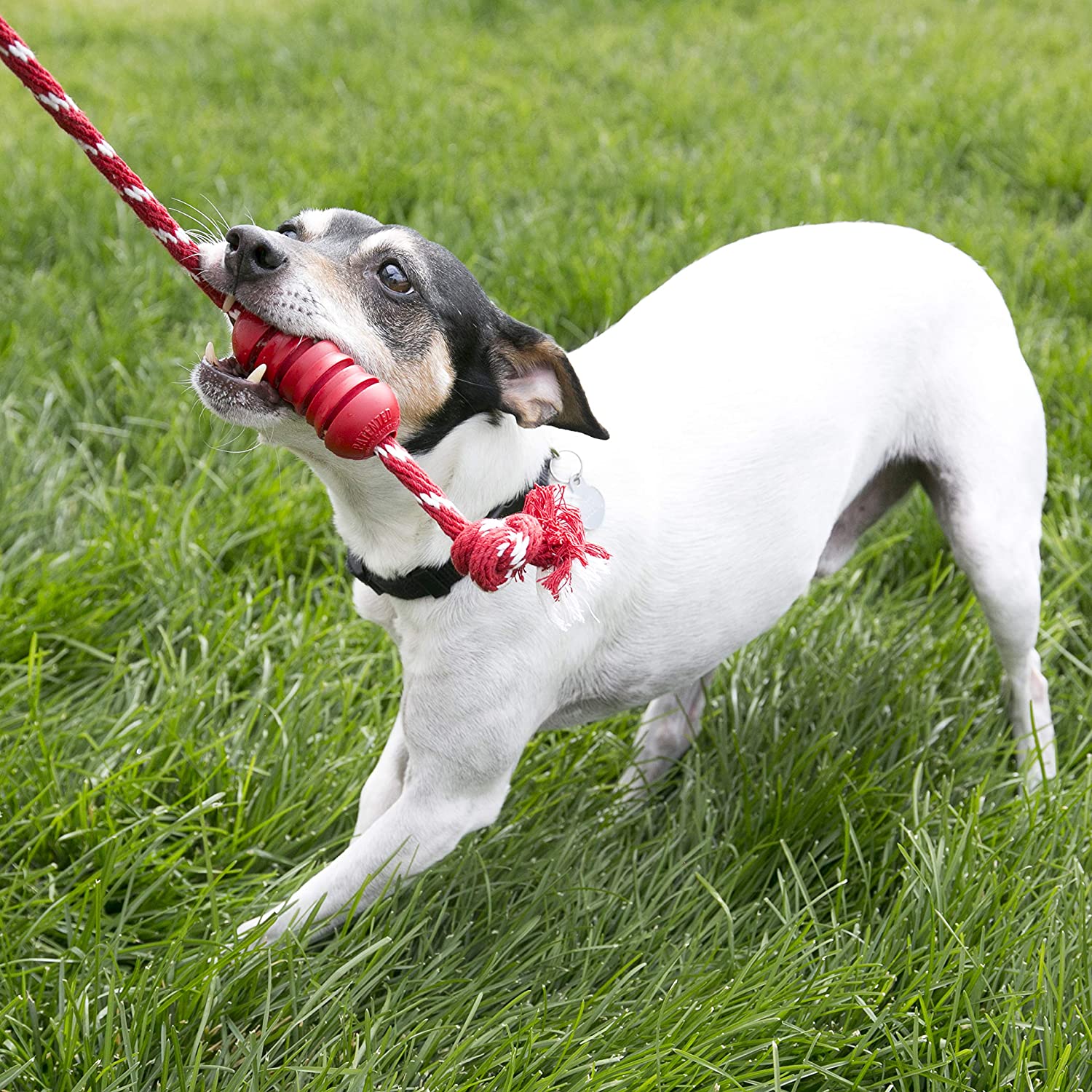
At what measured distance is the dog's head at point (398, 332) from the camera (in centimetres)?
216

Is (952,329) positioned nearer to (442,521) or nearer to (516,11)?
(442,521)

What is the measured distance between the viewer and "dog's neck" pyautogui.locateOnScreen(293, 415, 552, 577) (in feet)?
7.55

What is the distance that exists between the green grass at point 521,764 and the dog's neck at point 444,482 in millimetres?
355

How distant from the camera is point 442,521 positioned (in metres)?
1.97

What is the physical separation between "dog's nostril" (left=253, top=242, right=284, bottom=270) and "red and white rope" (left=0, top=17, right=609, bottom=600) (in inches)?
6.5

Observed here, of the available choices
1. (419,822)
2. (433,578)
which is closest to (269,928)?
(419,822)

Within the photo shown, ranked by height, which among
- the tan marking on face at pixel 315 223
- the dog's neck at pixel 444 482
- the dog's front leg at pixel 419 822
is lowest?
the dog's front leg at pixel 419 822

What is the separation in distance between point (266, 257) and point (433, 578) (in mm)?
632

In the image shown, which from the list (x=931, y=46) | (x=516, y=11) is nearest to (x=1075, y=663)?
(x=931, y=46)

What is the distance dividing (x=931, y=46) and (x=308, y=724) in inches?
236

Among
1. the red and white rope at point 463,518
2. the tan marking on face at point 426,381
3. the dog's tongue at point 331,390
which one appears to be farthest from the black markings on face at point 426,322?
the red and white rope at point 463,518

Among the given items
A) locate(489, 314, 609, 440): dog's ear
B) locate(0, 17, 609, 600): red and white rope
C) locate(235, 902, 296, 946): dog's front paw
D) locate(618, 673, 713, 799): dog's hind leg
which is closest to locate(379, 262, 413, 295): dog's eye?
locate(489, 314, 609, 440): dog's ear

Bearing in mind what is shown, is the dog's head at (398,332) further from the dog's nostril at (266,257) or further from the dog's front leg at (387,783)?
the dog's front leg at (387,783)

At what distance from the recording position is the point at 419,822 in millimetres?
2430
